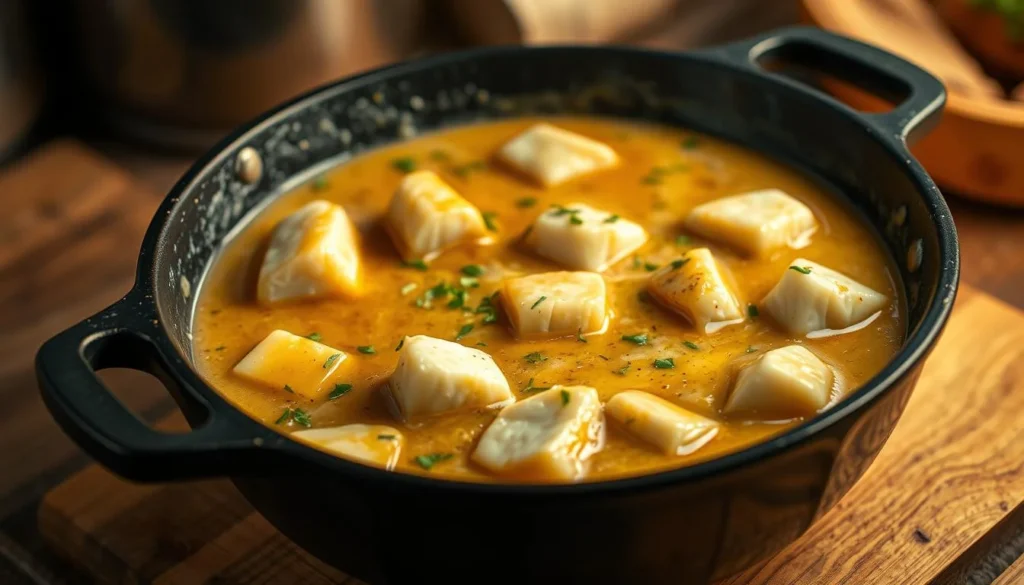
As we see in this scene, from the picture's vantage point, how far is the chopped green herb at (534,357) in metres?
2.13

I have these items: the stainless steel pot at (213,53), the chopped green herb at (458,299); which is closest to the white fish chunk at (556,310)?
the chopped green herb at (458,299)

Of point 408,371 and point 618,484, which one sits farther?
point 408,371

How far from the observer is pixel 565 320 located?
7.18ft

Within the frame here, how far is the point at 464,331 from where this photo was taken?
7.34ft

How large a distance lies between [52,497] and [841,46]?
1.96 meters

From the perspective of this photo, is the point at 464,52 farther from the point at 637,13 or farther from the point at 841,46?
the point at 637,13

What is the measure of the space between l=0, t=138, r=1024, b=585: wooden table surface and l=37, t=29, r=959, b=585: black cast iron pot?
0.57 meters

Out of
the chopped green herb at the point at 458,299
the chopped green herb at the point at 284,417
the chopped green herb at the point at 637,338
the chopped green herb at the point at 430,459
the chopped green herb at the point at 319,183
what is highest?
the chopped green herb at the point at 319,183

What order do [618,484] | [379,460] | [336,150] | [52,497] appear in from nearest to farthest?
[618,484], [379,460], [52,497], [336,150]

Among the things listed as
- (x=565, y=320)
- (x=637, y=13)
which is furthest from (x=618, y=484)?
(x=637, y=13)

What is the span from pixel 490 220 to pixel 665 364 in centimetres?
65

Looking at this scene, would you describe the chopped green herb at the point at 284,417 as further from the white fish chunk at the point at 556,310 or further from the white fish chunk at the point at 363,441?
the white fish chunk at the point at 556,310

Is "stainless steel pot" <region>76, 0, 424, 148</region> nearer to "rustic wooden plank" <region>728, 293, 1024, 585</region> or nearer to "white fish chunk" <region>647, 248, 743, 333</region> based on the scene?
"white fish chunk" <region>647, 248, 743, 333</region>

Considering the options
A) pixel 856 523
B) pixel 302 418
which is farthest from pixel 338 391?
pixel 856 523
